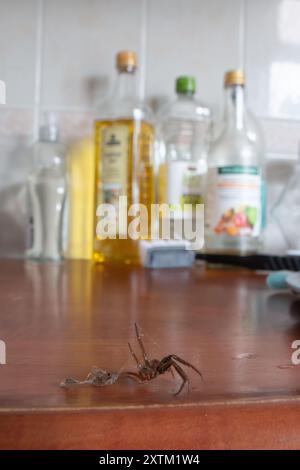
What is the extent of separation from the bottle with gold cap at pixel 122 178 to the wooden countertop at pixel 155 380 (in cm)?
33

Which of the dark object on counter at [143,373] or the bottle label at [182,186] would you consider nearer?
the dark object on counter at [143,373]

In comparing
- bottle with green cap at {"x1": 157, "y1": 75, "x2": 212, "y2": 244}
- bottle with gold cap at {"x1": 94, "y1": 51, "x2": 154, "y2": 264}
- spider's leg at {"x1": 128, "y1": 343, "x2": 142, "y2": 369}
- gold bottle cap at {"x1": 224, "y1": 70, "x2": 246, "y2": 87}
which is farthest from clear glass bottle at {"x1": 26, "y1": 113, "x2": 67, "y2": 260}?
spider's leg at {"x1": 128, "y1": 343, "x2": 142, "y2": 369}

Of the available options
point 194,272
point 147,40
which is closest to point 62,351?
point 194,272

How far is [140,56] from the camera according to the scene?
0.90m

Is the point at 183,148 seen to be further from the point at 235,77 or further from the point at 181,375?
the point at 181,375

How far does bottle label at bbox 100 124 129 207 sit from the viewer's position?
2.47ft

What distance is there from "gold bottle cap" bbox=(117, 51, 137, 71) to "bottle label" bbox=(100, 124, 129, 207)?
99 mm

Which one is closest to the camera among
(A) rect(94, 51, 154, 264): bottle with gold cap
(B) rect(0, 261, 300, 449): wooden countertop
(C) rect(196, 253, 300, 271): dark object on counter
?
(B) rect(0, 261, 300, 449): wooden countertop

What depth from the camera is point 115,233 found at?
2.48 feet

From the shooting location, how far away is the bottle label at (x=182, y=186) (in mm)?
776

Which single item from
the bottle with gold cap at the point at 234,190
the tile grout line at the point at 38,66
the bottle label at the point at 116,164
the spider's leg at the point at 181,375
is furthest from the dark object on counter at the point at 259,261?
the spider's leg at the point at 181,375

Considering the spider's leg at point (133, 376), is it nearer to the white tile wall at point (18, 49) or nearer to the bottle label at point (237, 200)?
the bottle label at point (237, 200)

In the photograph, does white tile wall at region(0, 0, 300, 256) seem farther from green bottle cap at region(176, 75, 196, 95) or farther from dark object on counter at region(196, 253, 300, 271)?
dark object on counter at region(196, 253, 300, 271)

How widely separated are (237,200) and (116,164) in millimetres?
183
